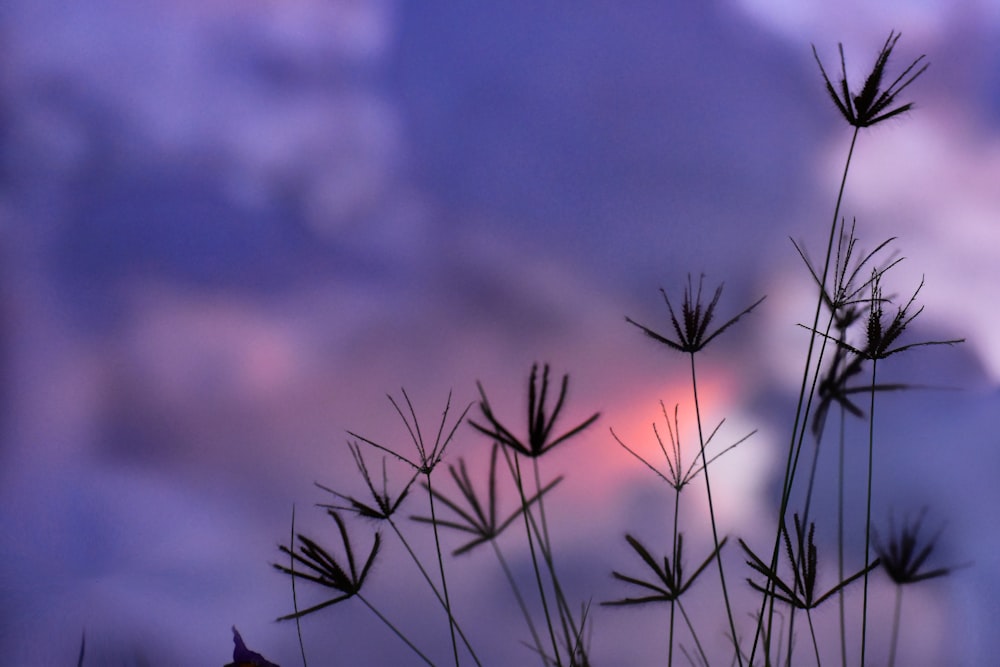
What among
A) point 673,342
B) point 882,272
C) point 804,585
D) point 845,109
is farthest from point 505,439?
point 845,109

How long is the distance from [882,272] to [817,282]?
19 cm

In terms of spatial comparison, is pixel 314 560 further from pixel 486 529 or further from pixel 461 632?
pixel 486 529

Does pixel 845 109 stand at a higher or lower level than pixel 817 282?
higher

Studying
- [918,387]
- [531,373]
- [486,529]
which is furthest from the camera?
[486,529]

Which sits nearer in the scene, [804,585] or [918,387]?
[804,585]

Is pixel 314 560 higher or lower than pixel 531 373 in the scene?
lower

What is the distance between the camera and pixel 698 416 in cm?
250

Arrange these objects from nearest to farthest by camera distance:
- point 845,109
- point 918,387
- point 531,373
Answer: point 531,373 < point 845,109 < point 918,387

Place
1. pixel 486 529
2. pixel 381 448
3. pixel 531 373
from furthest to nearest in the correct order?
pixel 486 529 < pixel 381 448 < pixel 531 373

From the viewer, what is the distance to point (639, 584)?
2.65 meters

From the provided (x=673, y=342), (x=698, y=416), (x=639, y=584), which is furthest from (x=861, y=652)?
(x=673, y=342)

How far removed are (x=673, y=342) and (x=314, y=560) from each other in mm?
1204

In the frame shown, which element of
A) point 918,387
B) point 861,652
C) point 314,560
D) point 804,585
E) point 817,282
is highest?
point 817,282

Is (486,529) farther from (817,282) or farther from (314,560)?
(817,282)
